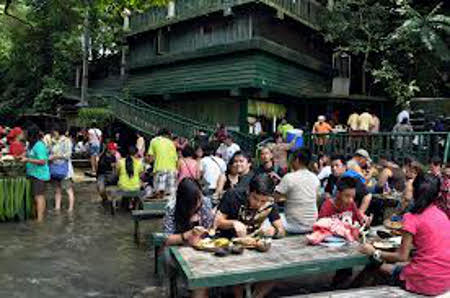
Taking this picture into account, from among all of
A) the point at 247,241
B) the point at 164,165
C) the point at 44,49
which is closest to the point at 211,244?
the point at 247,241

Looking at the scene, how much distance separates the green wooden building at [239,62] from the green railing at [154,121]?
Answer: 4.03ft

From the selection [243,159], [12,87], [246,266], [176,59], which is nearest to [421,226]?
[246,266]

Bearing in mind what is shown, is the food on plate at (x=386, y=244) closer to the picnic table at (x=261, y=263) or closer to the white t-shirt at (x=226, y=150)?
the picnic table at (x=261, y=263)

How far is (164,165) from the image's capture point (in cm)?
913

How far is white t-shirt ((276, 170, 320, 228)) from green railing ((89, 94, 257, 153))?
10.7 meters

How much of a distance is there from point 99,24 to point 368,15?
14.1m

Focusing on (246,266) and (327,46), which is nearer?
(246,266)

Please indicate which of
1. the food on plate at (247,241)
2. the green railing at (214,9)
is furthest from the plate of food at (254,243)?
the green railing at (214,9)

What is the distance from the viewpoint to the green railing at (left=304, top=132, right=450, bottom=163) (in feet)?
36.0

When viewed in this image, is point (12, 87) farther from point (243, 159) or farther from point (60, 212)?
point (243, 159)

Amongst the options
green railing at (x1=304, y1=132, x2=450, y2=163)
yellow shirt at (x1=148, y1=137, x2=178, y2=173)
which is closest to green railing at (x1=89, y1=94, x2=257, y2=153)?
green railing at (x1=304, y1=132, x2=450, y2=163)

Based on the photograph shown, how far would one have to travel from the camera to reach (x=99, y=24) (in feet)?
79.0

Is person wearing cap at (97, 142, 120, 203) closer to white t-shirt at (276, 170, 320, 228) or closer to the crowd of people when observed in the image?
the crowd of people

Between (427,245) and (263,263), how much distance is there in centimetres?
142
